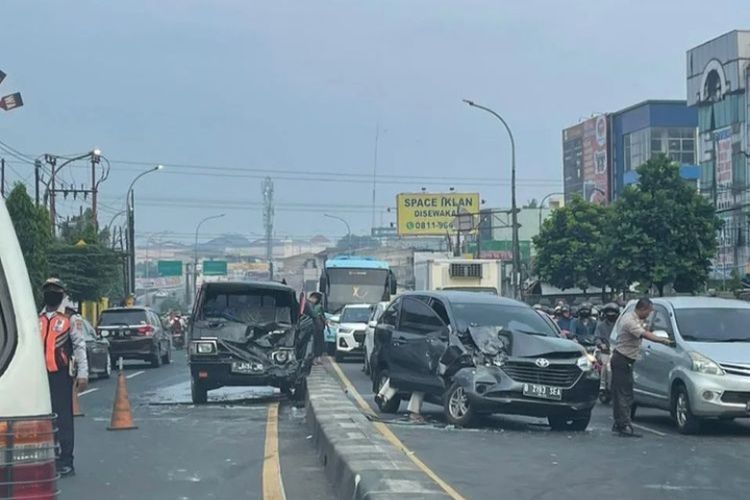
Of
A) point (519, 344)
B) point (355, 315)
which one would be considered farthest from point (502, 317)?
point (355, 315)

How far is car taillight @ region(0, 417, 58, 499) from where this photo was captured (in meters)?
4.23

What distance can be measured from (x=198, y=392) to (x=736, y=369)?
27.9ft

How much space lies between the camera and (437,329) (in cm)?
1641

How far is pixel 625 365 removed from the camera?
15422 millimetres

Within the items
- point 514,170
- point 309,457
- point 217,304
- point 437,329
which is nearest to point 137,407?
point 217,304

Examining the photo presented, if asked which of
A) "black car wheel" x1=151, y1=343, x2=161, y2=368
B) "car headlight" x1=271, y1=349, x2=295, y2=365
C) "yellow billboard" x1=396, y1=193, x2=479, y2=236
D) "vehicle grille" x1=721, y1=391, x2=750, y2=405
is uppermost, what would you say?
"yellow billboard" x1=396, y1=193, x2=479, y2=236

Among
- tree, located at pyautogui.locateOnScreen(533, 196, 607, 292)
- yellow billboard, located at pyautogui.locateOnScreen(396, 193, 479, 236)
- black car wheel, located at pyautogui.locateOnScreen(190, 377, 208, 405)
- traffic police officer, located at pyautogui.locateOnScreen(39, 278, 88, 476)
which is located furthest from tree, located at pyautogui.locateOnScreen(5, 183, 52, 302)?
yellow billboard, located at pyautogui.locateOnScreen(396, 193, 479, 236)

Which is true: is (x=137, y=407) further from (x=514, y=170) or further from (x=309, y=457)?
(x=514, y=170)

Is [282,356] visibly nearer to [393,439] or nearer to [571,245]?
[393,439]

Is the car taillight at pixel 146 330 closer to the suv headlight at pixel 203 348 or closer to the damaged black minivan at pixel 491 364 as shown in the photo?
the suv headlight at pixel 203 348

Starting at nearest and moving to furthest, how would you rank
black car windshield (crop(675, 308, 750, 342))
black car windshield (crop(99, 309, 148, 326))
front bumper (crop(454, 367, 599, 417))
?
1. front bumper (crop(454, 367, 599, 417))
2. black car windshield (crop(675, 308, 750, 342))
3. black car windshield (crop(99, 309, 148, 326))

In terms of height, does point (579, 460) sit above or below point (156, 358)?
above

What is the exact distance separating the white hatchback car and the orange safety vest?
21.9 metres

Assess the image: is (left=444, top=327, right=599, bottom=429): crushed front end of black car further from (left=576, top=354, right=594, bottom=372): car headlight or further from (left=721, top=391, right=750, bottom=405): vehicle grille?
(left=721, top=391, right=750, bottom=405): vehicle grille
